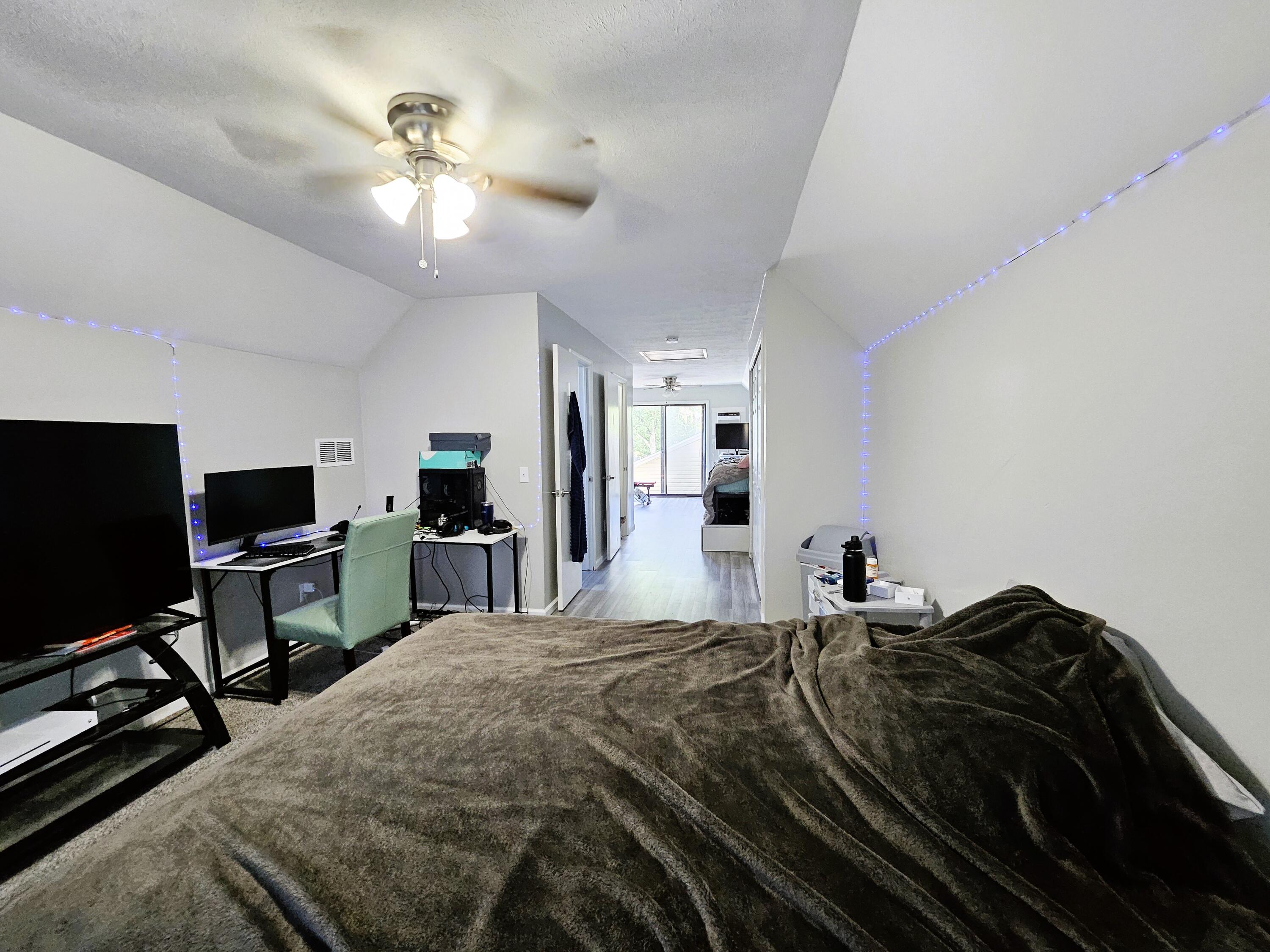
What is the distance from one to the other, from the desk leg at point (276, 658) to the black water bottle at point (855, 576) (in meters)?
2.99

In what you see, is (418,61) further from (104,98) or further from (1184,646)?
(1184,646)

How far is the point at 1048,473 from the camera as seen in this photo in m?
1.51

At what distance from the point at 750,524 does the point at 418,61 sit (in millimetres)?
5256

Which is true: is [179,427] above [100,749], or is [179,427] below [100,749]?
above

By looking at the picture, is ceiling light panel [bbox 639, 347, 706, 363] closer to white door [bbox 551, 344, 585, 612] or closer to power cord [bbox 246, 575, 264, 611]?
white door [bbox 551, 344, 585, 612]

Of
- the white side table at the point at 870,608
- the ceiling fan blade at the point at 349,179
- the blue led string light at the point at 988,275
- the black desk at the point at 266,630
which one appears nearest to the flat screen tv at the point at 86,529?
A: the black desk at the point at 266,630

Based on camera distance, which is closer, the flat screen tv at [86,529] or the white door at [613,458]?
the flat screen tv at [86,529]

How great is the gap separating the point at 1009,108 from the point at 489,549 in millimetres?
3299

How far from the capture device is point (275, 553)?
2957 millimetres

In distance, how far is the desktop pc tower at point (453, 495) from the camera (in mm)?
3744

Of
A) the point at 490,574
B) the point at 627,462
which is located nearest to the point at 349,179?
the point at 490,574

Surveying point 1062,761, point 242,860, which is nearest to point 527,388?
point 242,860

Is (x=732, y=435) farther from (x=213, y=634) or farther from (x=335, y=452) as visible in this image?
(x=213, y=634)

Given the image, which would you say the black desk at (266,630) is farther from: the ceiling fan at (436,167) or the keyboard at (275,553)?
the ceiling fan at (436,167)
